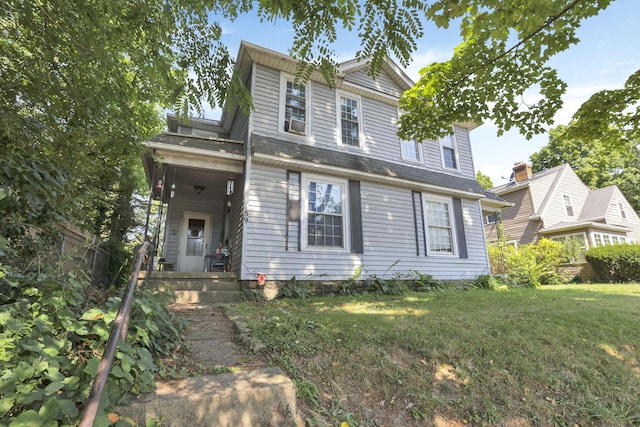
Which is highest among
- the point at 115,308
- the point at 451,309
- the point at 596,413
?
the point at 115,308

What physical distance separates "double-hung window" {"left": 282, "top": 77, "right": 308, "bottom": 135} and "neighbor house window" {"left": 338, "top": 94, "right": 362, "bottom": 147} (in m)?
1.16

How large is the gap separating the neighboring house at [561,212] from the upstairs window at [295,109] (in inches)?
555

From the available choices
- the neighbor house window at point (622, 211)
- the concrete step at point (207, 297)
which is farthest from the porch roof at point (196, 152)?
the neighbor house window at point (622, 211)

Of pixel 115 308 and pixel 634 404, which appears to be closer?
pixel 115 308

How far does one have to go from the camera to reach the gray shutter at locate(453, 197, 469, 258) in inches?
362

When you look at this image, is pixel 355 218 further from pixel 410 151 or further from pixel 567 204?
pixel 567 204

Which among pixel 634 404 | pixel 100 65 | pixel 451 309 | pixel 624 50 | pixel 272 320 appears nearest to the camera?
pixel 634 404

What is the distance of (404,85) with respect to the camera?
981cm

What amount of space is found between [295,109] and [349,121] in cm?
165

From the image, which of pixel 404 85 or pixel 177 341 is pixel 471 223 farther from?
pixel 177 341

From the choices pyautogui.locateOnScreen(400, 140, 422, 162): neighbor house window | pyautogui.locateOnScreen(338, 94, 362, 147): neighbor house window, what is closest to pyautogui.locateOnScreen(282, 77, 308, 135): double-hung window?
pyautogui.locateOnScreen(338, 94, 362, 147): neighbor house window

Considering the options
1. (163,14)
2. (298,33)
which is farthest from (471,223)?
(163,14)

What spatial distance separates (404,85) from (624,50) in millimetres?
5258

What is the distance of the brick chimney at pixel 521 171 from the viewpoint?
19609 millimetres
